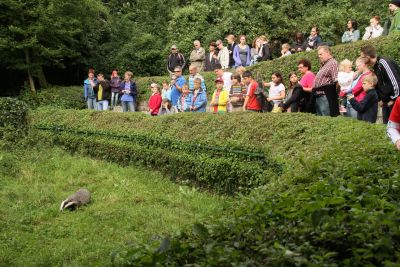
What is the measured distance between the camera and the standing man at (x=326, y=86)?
961 cm

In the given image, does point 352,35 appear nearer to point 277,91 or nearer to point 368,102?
point 277,91

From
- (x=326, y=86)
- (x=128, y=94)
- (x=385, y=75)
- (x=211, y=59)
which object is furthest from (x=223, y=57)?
(x=385, y=75)

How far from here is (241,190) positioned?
9492 mm

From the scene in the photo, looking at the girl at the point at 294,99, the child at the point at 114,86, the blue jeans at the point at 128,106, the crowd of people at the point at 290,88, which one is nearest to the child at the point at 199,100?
the crowd of people at the point at 290,88

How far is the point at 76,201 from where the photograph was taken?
9.97 meters

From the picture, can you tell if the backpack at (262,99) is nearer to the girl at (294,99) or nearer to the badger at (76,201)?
the girl at (294,99)

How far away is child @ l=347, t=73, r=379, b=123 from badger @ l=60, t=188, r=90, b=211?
5408 millimetres

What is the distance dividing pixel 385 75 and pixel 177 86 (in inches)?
298

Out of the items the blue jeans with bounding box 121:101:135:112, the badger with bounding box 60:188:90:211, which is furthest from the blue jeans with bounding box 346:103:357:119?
the blue jeans with bounding box 121:101:135:112

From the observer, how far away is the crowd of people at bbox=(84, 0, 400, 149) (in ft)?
28.8

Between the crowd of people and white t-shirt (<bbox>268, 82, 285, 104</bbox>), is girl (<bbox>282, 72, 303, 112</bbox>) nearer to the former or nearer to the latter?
the crowd of people

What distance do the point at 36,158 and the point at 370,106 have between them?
8.80 m

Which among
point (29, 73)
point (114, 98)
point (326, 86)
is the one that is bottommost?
point (114, 98)

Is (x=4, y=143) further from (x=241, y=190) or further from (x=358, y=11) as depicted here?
(x=358, y=11)
